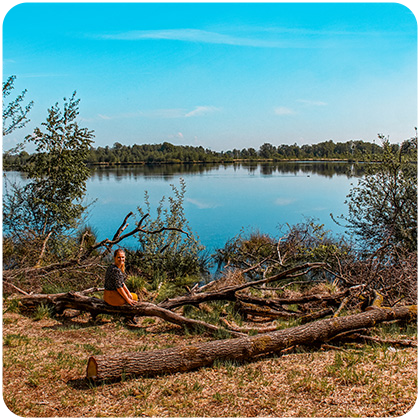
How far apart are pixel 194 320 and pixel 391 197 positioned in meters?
10.1

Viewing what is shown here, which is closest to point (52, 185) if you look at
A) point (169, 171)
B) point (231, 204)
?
point (231, 204)

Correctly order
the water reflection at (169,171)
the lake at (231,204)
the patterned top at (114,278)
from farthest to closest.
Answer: the water reflection at (169,171) → the lake at (231,204) → the patterned top at (114,278)

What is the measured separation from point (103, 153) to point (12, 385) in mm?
71105

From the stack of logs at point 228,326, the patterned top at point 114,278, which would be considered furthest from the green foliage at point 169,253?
the patterned top at point 114,278

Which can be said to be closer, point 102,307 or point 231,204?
point 102,307

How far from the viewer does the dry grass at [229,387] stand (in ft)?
16.1

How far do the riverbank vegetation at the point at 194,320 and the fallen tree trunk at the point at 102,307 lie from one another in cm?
3

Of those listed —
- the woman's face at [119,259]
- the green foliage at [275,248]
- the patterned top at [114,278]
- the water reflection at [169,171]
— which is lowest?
the green foliage at [275,248]

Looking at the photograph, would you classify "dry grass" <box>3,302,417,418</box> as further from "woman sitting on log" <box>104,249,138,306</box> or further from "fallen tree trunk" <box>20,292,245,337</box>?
"woman sitting on log" <box>104,249,138,306</box>

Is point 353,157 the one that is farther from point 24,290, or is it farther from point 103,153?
point 103,153

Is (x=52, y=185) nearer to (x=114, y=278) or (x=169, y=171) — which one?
(x=114, y=278)

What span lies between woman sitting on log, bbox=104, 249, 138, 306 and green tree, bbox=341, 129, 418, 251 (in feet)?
30.9

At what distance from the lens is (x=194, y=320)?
25.2ft

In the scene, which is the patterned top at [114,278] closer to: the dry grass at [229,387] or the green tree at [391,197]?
the dry grass at [229,387]
